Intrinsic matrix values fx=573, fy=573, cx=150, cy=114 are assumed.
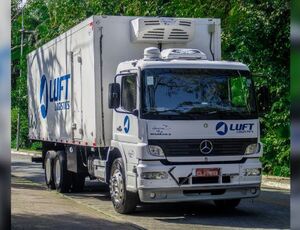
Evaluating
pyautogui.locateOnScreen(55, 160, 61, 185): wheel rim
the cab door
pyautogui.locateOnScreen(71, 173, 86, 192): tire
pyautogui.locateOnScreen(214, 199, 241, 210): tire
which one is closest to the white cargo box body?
the cab door

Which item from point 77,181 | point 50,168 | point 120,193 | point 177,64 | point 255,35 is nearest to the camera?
point 177,64

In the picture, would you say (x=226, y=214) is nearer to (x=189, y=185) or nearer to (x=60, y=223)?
(x=189, y=185)

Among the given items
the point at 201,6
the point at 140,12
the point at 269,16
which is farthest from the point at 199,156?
the point at 140,12

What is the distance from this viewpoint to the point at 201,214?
10.4m

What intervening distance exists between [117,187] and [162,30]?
302 centimetres

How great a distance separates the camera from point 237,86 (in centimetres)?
970

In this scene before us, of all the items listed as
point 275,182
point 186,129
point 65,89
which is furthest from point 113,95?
point 275,182

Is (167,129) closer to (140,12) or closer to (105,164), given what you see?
(105,164)

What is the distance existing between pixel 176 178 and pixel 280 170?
27.2ft

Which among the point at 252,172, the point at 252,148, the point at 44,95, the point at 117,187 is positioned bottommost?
the point at 117,187

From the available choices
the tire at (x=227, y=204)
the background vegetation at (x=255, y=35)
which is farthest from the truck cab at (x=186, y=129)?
the background vegetation at (x=255, y=35)

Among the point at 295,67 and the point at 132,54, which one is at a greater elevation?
the point at 132,54

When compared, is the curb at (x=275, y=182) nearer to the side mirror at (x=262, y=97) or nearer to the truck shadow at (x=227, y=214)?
the truck shadow at (x=227, y=214)

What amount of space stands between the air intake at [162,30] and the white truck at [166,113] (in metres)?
0.02
